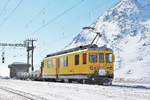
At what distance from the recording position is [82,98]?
17.5m

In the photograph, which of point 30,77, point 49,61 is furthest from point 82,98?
point 30,77

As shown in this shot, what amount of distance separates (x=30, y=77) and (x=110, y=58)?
27.7m

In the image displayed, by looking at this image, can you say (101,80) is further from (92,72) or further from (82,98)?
(82,98)

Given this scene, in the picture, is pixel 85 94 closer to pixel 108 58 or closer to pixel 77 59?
pixel 108 58

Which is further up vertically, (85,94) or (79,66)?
(79,66)

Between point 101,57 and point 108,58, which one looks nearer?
point 101,57

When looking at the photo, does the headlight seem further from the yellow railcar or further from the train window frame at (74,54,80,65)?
the train window frame at (74,54,80,65)

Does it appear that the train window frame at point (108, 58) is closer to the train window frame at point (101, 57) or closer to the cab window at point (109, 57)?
the cab window at point (109, 57)

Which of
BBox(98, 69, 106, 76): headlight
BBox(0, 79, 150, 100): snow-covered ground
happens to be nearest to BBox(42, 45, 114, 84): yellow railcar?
BBox(98, 69, 106, 76): headlight

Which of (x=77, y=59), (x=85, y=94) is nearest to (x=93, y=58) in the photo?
(x=77, y=59)

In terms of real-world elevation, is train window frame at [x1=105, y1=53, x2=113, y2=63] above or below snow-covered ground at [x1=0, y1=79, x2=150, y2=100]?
above

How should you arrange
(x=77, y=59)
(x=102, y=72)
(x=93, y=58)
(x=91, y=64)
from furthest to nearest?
(x=77, y=59), (x=93, y=58), (x=91, y=64), (x=102, y=72)

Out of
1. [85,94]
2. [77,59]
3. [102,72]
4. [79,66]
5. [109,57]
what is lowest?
[85,94]

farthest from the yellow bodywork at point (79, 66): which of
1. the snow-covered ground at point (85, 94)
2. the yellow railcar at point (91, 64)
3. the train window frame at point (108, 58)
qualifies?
the snow-covered ground at point (85, 94)
